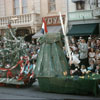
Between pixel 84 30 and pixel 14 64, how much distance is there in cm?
783

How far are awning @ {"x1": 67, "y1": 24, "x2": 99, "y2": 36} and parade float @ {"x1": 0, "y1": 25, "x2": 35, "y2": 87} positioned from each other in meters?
6.84

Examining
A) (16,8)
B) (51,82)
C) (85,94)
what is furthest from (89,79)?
(16,8)

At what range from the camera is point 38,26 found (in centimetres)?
1950

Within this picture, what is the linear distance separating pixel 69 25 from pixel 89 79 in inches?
429

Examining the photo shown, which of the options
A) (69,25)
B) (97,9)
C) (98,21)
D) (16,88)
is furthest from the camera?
(69,25)

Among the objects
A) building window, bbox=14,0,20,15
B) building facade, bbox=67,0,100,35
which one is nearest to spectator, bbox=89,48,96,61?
building facade, bbox=67,0,100,35

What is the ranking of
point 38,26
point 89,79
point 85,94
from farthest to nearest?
point 38,26
point 85,94
point 89,79

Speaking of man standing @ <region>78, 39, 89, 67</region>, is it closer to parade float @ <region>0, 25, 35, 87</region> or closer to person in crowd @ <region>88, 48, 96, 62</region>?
person in crowd @ <region>88, 48, 96, 62</region>

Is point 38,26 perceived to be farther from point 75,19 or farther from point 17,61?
point 17,61

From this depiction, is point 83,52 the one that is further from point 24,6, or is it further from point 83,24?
point 24,6

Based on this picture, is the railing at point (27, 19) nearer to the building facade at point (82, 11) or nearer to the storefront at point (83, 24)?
the building facade at point (82, 11)

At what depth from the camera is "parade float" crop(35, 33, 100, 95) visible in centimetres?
749

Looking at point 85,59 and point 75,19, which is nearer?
point 85,59

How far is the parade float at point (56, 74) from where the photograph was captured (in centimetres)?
749
